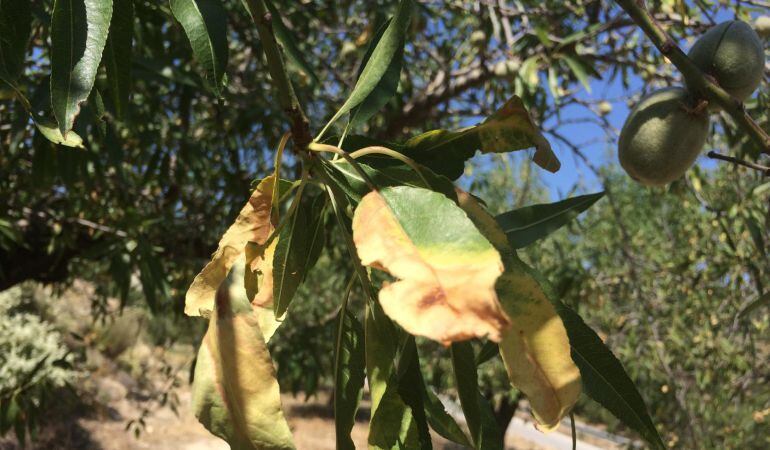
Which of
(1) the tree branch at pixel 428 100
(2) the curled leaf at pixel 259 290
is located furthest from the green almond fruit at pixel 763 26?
(2) the curled leaf at pixel 259 290

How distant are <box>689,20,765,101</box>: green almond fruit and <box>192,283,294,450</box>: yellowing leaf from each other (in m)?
1.21

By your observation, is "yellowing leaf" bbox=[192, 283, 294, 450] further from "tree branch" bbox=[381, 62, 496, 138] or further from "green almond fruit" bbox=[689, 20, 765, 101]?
"tree branch" bbox=[381, 62, 496, 138]

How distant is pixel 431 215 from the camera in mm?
614

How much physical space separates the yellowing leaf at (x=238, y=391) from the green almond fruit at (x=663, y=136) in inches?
43.4

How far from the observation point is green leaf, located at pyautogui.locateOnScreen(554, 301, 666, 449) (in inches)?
30.6

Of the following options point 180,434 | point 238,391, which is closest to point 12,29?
point 238,391

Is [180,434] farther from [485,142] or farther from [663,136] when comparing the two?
[485,142]

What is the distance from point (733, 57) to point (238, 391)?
49.5 inches

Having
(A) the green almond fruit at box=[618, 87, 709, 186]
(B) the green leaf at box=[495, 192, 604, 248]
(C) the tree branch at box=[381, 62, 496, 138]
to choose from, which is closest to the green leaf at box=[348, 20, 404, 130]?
(B) the green leaf at box=[495, 192, 604, 248]

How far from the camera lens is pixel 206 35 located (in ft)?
3.07

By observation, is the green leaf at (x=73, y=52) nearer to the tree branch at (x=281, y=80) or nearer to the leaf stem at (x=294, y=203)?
the tree branch at (x=281, y=80)

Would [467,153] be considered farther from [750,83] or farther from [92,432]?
[92,432]

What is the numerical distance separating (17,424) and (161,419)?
7678 mm

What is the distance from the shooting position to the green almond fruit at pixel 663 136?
4.36 feet
